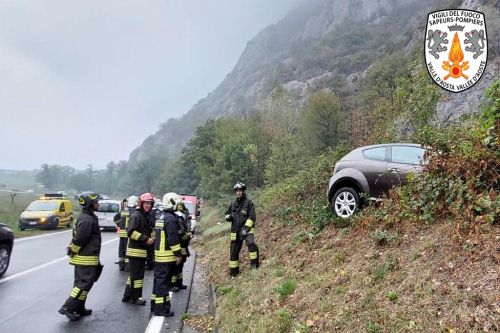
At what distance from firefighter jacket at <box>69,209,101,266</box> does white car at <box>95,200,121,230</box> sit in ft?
53.5

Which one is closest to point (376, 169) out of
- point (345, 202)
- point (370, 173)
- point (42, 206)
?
point (370, 173)

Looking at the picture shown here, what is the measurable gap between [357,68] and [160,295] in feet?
236

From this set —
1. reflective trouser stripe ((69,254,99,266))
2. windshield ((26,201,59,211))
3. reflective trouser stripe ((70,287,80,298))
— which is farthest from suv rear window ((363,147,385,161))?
windshield ((26,201,59,211))

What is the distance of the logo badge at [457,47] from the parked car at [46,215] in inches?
824

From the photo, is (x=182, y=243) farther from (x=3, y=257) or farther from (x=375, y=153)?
(x=375, y=153)

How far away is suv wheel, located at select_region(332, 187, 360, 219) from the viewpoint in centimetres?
817

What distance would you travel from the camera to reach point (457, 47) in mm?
7383

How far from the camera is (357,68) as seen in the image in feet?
238

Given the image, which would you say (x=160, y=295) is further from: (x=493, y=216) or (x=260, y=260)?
(x=493, y=216)

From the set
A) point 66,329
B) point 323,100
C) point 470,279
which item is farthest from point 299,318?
point 323,100

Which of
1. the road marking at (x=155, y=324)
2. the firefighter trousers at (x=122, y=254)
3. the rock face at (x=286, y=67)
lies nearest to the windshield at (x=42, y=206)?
the firefighter trousers at (x=122, y=254)

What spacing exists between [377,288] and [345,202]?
3.74 m

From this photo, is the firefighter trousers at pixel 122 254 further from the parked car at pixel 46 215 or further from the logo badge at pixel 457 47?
the parked car at pixel 46 215

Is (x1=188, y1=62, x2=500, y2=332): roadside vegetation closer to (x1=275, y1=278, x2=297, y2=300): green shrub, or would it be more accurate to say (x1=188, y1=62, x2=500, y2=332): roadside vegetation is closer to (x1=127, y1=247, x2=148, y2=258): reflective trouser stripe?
(x1=275, y1=278, x2=297, y2=300): green shrub
